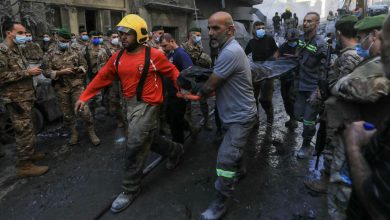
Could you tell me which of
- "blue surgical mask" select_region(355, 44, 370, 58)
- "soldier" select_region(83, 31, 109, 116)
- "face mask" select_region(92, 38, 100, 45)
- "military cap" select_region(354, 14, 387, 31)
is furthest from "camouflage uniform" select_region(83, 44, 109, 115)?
"military cap" select_region(354, 14, 387, 31)

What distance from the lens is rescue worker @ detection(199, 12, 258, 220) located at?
9.54ft

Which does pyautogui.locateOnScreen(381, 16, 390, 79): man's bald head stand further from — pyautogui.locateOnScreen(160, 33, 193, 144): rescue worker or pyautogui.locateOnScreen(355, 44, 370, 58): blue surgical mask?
pyautogui.locateOnScreen(160, 33, 193, 144): rescue worker

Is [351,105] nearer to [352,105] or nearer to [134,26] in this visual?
[352,105]

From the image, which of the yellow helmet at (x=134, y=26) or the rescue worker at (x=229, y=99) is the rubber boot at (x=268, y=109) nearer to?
the rescue worker at (x=229, y=99)

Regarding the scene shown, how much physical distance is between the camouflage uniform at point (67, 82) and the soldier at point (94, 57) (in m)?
1.42

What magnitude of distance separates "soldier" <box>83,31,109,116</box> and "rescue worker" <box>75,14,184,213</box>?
11.9 feet

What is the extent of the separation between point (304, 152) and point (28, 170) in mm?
4044

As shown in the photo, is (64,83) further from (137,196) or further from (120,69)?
(137,196)

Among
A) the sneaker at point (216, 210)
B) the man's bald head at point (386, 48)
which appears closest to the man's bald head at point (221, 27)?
the sneaker at point (216, 210)

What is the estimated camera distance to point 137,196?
3.65 m

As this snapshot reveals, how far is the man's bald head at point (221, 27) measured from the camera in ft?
9.70

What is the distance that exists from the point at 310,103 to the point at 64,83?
159 inches

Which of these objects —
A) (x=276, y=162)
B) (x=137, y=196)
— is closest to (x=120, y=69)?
(x=137, y=196)

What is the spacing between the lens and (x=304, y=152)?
465cm
